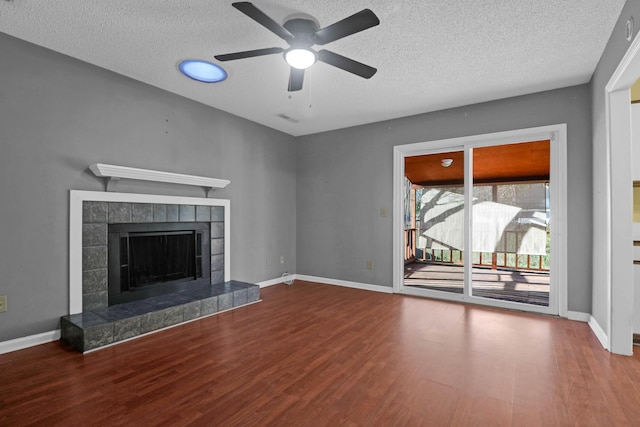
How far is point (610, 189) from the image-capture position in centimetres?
249

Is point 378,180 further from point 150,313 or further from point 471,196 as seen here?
point 150,313

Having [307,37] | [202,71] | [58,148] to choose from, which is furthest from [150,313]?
[307,37]

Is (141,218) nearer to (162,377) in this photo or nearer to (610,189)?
(162,377)

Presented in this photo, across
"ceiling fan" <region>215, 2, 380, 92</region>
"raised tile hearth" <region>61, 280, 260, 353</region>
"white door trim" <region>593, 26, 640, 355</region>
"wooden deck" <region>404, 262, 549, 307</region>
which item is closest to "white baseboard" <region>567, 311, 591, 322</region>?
"wooden deck" <region>404, 262, 549, 307</region>

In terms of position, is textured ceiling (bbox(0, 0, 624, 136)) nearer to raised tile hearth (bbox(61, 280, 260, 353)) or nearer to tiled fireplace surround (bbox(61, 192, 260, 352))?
tiled fireplace surround (bbox(61, 192, 260, 352))

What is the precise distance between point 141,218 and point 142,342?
1.26 meters

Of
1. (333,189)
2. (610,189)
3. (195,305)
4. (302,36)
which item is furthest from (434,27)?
(195,305)

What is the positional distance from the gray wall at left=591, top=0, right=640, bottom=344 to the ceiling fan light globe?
2092mm

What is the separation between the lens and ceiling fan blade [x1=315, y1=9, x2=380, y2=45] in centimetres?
180

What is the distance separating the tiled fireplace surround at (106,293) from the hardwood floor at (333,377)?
136mm

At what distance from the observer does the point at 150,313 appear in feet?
9.30

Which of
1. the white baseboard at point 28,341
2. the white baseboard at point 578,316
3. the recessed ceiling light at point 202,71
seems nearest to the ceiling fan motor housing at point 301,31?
the recessed ceiling light at point 202,71

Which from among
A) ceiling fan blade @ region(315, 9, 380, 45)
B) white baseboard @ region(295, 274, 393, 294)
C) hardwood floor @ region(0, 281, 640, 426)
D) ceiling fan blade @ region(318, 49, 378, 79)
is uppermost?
ceiling fan blade @ region(315, 9, 380, 45)

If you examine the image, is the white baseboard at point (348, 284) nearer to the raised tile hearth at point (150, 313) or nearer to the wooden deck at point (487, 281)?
the wooden deck at point (487, 281)
